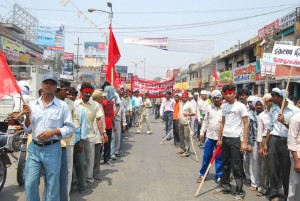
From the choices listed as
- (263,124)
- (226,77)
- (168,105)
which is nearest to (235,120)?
(263,124)

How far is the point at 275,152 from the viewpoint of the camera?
17.4ft

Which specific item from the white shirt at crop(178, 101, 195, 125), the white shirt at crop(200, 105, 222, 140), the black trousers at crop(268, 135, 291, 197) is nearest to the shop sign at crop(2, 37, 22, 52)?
the white shirt at crop(178, 101, 195, 125)

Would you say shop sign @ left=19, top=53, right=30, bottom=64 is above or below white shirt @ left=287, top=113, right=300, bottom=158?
above

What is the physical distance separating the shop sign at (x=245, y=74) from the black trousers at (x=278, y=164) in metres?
18.9

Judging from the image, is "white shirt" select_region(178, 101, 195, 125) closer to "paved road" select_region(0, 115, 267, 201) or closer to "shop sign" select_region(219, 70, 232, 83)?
"paved road" select_region(0, 115, 267, 201)

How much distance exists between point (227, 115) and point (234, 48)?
24.7 meters

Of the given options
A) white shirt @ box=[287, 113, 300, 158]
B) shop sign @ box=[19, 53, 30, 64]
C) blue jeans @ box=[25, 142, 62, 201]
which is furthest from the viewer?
shop sign @ box=[19, 53, 30, 64]

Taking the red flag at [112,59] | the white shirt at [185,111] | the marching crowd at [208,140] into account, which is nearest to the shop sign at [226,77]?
the red flag at [112,59]

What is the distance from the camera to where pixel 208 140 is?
6797mm

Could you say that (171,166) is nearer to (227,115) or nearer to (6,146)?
(227,115)

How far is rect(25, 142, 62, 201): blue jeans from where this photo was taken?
151 inches

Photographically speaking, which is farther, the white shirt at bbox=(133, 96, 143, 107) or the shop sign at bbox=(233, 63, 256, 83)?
the shop sign at bbox=(233, 63, 256, 83)

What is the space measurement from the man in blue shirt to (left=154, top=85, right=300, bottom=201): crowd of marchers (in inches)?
116

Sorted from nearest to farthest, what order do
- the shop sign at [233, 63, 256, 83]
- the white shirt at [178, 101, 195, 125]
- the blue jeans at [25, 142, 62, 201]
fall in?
the blue jeans at [25, 142, 62, 201] < the white shirt at [178, 101, 195, 125] < the shop sign at [233, 63, 256, 83]
